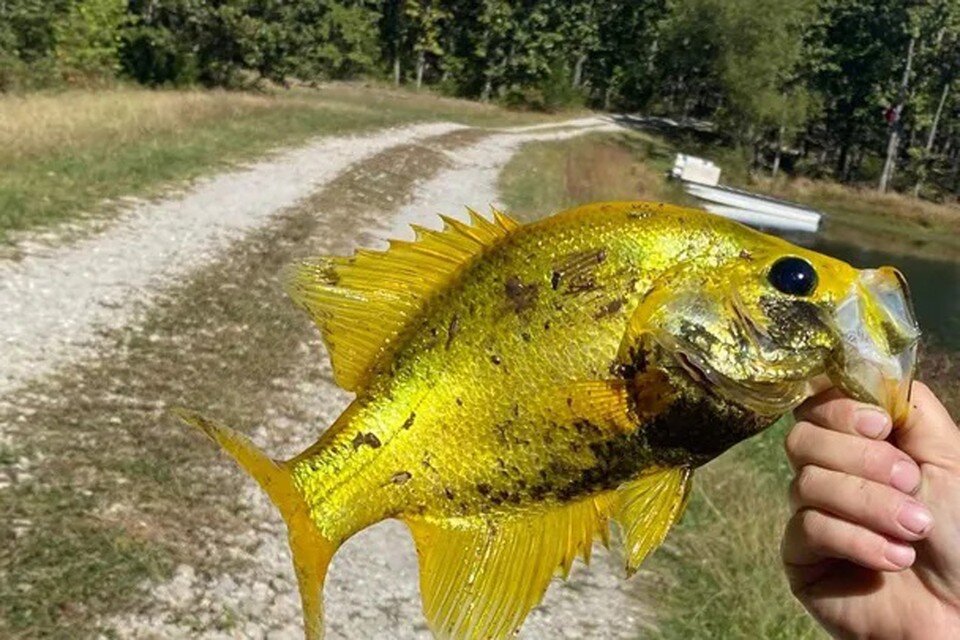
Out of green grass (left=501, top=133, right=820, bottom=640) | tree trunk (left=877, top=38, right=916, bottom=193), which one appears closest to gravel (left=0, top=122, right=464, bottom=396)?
green grass (left=501, top=133, right=820, bottom=640)

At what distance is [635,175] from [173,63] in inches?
563

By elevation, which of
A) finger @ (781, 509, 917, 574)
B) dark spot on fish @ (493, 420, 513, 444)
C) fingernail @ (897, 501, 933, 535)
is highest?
dark spot on fish @ (493, 420, 513, 444)

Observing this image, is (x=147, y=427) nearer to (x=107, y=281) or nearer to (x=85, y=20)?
(x=107, y=281)

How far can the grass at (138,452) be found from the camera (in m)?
4.24

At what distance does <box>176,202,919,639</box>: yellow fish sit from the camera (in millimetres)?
1233

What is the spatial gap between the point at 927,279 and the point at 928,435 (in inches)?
1187

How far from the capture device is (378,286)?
1399 mm

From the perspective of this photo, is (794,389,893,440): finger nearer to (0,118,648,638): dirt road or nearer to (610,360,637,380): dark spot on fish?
(610,360,637,380): dark spot on fish

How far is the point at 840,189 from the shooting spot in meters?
47.6

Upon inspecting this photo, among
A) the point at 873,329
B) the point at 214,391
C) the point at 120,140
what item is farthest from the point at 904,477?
the point at 120,140

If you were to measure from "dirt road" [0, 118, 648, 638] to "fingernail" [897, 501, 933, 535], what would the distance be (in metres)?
3.26

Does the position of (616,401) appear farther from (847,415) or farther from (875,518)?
(875,518)

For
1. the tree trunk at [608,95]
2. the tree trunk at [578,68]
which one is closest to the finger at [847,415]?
the tree trunk at [578,68]

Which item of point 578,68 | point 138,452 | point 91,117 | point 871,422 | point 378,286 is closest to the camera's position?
point 378,286
